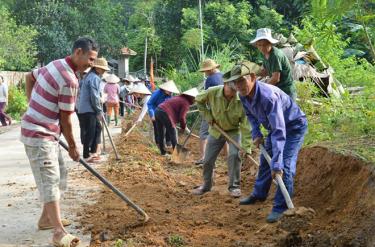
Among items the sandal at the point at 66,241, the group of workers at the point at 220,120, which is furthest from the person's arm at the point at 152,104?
the sandal at the point at 66,241

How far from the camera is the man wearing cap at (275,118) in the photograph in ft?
16.5

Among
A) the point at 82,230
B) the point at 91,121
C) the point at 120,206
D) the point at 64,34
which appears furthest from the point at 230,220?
the point at 64,34

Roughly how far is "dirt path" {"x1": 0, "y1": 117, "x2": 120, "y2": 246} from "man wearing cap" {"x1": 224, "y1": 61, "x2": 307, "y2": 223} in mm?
1961

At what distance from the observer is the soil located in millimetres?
4598

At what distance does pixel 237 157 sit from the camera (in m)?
6.89

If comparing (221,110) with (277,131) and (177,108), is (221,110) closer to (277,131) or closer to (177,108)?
(277,131)

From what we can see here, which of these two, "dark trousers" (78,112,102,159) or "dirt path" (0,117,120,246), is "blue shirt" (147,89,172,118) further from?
"dirt path" (0,117,120,246)

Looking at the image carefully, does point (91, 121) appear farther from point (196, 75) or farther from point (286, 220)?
point (196, 75)

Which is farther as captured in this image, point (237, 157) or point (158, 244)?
point (237, 157)

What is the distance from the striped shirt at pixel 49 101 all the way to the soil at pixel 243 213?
1.12 metres

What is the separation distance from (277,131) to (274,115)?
0.17 meters

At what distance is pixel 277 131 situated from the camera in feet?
16.6

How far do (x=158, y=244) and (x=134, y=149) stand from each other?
6.51m

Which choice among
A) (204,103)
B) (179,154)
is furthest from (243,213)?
(179,154)
